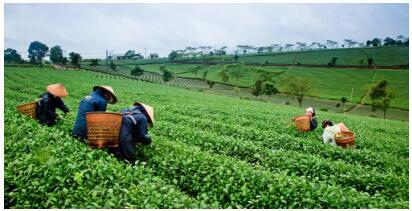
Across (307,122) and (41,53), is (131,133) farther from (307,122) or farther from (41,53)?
(41,53)

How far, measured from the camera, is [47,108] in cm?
994

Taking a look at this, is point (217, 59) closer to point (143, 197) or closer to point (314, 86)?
point (314, 86)

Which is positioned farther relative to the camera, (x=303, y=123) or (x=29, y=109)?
(x=303, y=123)

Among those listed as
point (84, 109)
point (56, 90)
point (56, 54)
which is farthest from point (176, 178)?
point (56, 54)

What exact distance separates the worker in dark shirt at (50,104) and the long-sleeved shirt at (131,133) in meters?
2.86

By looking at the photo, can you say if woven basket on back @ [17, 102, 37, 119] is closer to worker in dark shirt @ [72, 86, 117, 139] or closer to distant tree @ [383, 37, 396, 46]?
worker in dark shirt @ [72, 86, 117, 139]

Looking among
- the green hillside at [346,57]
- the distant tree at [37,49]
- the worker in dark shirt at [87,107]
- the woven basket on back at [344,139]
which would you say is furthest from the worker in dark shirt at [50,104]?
the distant tree at [37,49]

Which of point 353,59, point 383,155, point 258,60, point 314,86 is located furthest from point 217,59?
point 383,155

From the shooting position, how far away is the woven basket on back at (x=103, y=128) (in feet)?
25.3

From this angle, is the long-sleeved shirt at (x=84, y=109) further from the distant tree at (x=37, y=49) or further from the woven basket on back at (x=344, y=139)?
the distant tree at (x=37, y=49)

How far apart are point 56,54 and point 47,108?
4254 inches

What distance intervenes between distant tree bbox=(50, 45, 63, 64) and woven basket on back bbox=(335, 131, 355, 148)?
97.4 meters

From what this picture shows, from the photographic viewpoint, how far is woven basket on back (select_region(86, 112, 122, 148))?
7.71m

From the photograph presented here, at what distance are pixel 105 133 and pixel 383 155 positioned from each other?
316 inches
